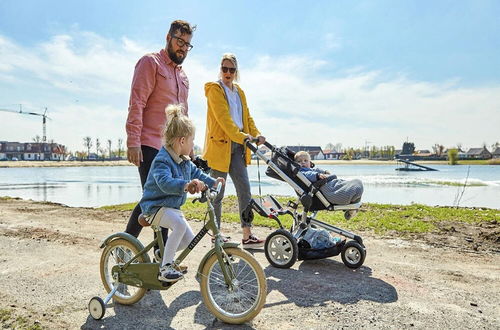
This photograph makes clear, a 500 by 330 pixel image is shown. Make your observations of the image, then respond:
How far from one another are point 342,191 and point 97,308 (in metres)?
2.74

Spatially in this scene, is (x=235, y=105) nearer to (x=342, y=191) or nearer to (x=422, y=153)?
(x=342, y=191)

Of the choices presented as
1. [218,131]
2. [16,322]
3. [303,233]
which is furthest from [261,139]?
[16,322]

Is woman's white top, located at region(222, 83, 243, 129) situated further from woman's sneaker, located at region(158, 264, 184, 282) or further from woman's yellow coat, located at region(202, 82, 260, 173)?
woman's sneaker, located at region(158, 264, 184, 282)

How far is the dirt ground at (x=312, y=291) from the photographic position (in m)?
2.88

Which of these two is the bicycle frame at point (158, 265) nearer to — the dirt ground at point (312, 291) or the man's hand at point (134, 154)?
the dirt ground at point (312, 291)

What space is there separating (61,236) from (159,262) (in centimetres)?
363

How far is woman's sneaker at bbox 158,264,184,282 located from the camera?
2.89m

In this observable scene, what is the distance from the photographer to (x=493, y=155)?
5153 inches

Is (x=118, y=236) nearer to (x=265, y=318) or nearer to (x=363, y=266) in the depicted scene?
(x=265, y=318)

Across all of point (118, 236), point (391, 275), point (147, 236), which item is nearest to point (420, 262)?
point (391, 275)

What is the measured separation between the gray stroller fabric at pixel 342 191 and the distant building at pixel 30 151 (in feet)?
423

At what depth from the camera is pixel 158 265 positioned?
2.98 m

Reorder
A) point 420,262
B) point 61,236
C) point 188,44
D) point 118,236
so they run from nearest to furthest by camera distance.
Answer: point 118,236, point 188,44, point 420,262, point 61,236

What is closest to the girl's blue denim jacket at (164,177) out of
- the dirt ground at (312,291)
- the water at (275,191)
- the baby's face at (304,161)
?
the dirt ground at (312,291)
